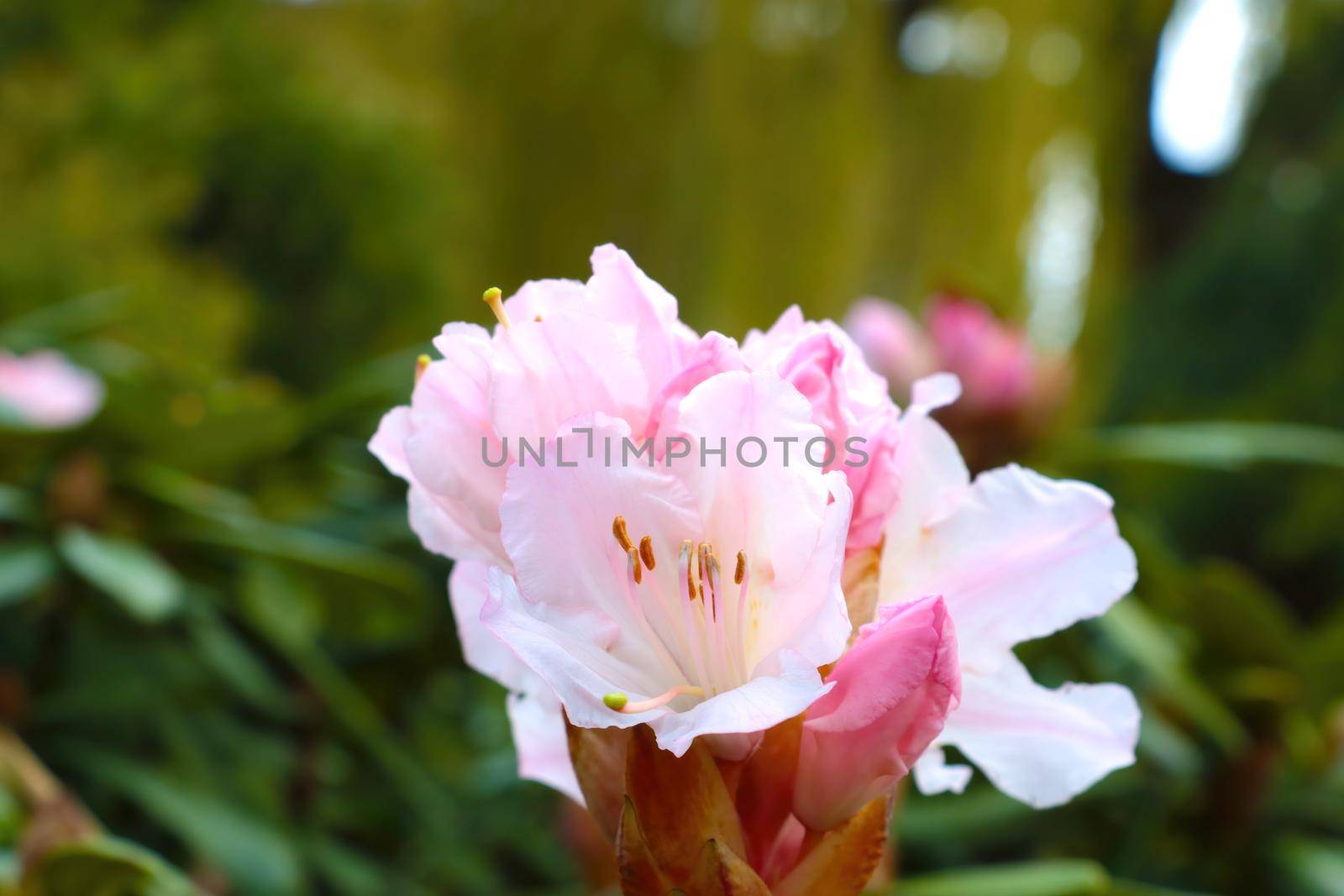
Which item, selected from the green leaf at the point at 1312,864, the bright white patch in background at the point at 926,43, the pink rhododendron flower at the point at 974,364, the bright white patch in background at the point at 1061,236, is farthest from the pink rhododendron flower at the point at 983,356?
the bright white patch in background at the point at 926,43

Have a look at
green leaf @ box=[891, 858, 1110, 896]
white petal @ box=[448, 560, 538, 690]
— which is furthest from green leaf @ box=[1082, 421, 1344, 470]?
white petal @ box=[448, 560, 538, 690]

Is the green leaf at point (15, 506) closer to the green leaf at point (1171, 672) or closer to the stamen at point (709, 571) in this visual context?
the stamen at point (709, 571)

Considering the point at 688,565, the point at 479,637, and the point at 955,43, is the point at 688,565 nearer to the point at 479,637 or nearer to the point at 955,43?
the point at 479,637

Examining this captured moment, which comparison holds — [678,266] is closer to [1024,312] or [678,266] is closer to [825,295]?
[825,295]

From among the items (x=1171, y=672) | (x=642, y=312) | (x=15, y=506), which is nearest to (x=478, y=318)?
(x=15, y=506)

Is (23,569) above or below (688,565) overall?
below

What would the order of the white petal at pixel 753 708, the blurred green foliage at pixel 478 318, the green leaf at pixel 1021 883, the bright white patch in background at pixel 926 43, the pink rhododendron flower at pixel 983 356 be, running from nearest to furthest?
the white petal at pixel 753 708, the green leaf at pixel 1021 883, the blurred green foliage at pixel 478 318, the pink rhododendron flower at pixel 983 356, the bright white patch in background at pixel 926 43

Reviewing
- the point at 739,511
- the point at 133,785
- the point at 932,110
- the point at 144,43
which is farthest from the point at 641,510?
the point at 932,110
